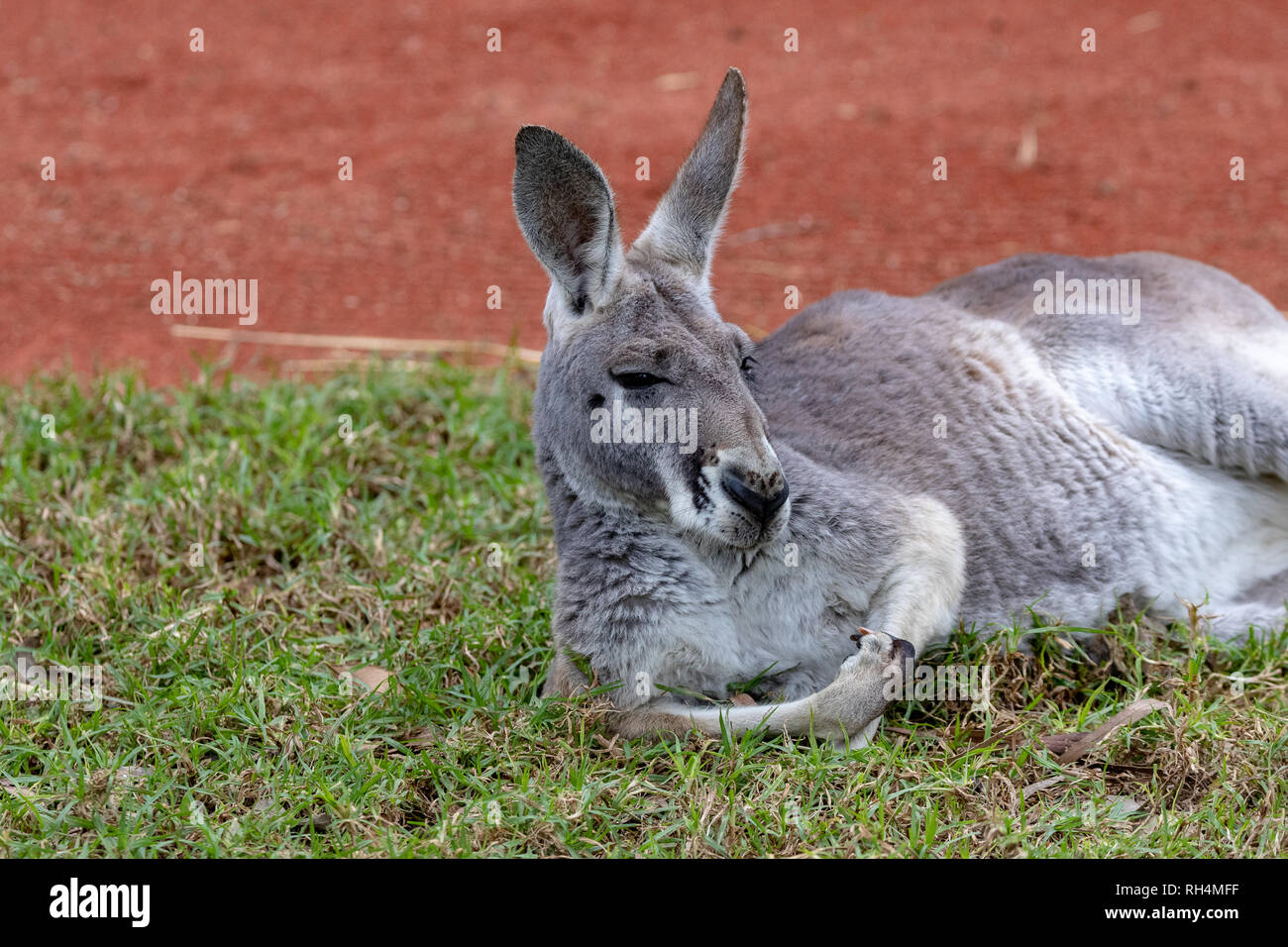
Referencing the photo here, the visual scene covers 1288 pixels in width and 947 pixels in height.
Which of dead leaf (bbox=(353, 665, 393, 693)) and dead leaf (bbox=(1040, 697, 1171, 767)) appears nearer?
dead leaf (bbox=(1040, 697, 1171, 767))

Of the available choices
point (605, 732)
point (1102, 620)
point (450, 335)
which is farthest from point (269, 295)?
Answer: point (1102, 620)

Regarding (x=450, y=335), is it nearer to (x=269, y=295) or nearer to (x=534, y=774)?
(x=269, y=295)

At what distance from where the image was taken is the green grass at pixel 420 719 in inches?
126

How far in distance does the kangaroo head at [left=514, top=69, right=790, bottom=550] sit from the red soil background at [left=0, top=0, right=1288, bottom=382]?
104 inches

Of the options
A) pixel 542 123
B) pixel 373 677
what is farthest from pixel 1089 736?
pixel 542 123

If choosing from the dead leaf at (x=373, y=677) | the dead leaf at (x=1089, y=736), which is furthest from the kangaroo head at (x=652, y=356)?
the dead leaf at (x=1089, y=736)

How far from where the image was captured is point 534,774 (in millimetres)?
3455

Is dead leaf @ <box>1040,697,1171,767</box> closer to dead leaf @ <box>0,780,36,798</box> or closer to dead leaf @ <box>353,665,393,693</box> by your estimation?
dead leaf @ <box>353,665,393,693</box>

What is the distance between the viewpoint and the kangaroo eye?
11.0 ft

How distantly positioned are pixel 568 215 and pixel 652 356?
440 millimetres

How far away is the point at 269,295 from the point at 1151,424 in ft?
13.6

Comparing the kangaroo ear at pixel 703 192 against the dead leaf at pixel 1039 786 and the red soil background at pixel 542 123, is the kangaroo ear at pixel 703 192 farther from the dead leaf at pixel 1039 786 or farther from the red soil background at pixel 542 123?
the red soil background at pixel 542 123

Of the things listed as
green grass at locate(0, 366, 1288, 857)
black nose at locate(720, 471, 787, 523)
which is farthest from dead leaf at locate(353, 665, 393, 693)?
black nose at locate(720, 471, 787, 523)
